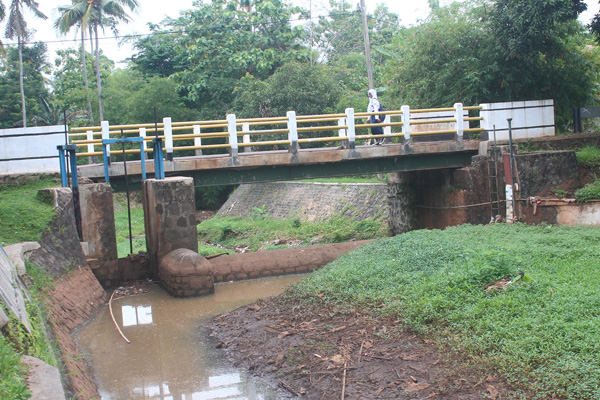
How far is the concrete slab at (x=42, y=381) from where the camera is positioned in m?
4.36

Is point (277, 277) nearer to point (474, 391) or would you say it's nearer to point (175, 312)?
point (175, 312)

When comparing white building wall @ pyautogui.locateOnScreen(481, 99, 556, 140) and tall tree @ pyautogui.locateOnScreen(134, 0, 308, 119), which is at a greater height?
tall tree @ pyautogui.locateOnScreen(134, 0, 308, 119)

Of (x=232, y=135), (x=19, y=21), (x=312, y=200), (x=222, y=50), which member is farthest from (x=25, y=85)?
(x=232, y=135)

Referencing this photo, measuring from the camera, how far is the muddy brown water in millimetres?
7668

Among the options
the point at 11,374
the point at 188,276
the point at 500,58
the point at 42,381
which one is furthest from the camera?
the point at 500,58

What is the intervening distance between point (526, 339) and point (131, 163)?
35.9 feet

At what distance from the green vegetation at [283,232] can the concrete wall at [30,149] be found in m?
8.35

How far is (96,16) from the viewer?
112 ft

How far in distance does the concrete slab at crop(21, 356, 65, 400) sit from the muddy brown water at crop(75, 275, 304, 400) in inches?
106

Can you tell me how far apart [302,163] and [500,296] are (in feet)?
27.9

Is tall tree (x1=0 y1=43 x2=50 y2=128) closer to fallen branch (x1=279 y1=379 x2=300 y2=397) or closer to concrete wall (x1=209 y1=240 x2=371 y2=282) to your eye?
concrete wall (x1=209 y1=240 x2=371 y2=282)

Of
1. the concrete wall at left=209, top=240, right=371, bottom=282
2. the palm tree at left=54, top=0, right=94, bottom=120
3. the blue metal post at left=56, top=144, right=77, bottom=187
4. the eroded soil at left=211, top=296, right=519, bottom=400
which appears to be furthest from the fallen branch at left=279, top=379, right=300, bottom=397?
the palm tree at left=54, top=0, right=94, bottom=120

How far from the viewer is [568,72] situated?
776 inches

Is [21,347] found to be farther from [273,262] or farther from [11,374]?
[273,262]
